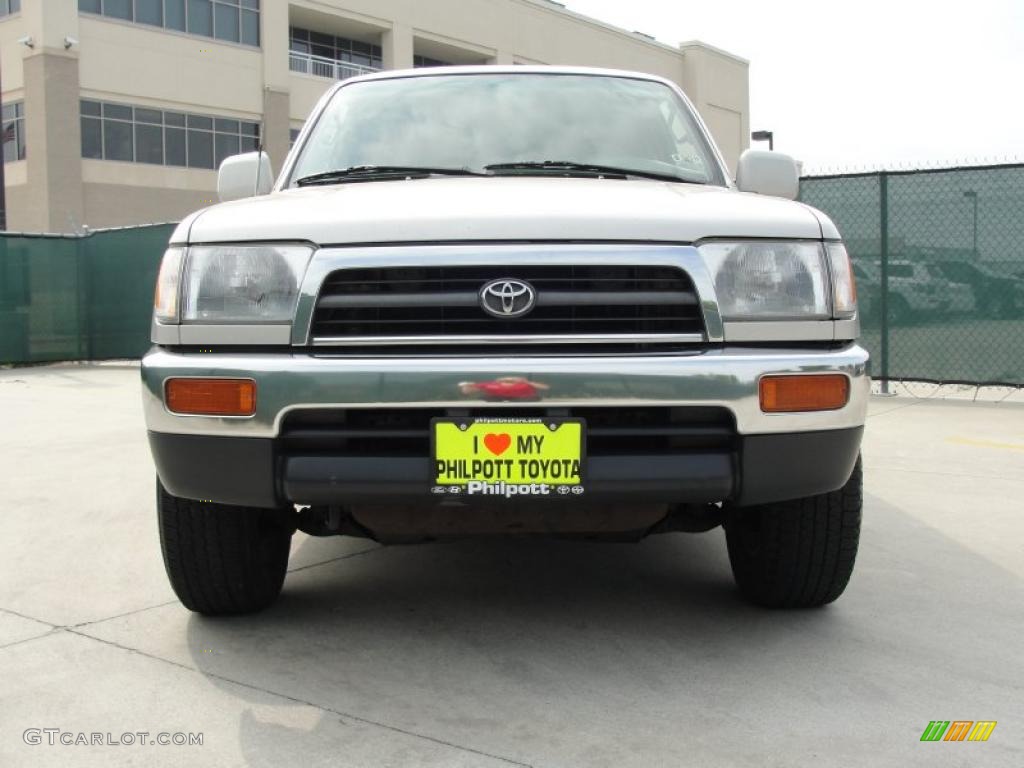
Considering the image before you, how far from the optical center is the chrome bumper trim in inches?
105

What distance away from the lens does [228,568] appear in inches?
125

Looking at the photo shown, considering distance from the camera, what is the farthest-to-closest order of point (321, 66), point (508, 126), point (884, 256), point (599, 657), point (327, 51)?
point (327, 51) → point (321, 66) → point (884, 256) → point (508, 126) → point (599, 657)

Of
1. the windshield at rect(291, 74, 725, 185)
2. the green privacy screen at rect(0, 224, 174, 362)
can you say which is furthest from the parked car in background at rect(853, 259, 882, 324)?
the green privacy screen at rect(0, 224, 174, 362)

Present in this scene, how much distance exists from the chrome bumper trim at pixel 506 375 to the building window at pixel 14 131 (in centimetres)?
3192

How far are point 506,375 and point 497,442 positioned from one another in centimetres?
16

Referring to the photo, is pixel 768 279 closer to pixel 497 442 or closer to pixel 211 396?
pixel 497 442

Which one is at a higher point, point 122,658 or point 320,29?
point 320,29

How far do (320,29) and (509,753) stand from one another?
4016cm

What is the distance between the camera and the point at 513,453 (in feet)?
8.78

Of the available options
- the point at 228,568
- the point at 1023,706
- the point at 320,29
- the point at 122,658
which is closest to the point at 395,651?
the point at 228,568

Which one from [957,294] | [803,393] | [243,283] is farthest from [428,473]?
[957,294]

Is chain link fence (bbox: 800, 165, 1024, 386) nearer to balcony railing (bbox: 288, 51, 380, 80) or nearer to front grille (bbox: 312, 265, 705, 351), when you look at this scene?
front grille (bbox: 312, 265, 705, 351)

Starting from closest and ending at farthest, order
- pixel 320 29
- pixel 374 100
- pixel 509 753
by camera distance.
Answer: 1. pixel 509 753
2. pixel 374 100
3. pixel 320 29

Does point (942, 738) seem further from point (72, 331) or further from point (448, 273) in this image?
point (72, 331)
